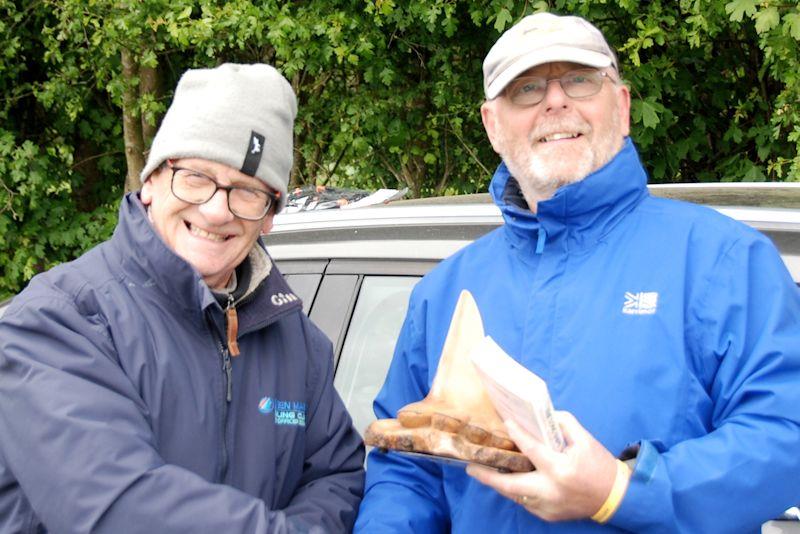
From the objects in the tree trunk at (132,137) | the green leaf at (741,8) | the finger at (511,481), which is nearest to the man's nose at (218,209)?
the finger at (511,481)

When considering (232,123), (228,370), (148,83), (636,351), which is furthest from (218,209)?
(148,83)

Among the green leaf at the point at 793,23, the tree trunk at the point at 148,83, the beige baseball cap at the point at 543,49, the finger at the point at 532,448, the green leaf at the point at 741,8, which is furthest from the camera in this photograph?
the tree trunk at the point at 148,83

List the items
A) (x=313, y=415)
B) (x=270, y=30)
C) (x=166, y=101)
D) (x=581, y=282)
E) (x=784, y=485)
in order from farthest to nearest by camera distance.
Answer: (x=166, y=101) < (x=270, y=30) < (x=313, y=415) < (x=581, y=282) < (x=784, y=485)

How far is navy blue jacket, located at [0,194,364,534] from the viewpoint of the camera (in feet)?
5.86

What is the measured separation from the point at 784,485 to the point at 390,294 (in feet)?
4.56

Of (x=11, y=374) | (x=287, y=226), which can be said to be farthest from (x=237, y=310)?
(x=287, y=226)

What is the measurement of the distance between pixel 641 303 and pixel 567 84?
0.58 meters

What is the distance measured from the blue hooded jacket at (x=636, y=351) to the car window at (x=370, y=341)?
57 centimetres

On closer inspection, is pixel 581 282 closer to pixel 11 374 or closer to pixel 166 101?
pixel 11 374

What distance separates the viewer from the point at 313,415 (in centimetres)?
230

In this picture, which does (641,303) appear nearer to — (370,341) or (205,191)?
(205,191)

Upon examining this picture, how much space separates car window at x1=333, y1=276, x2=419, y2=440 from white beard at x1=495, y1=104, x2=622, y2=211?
70 centimetres

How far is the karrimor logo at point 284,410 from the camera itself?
214cm

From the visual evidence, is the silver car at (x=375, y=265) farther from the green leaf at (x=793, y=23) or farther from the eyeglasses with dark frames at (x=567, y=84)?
the green leaf at (x=793, y=23)
